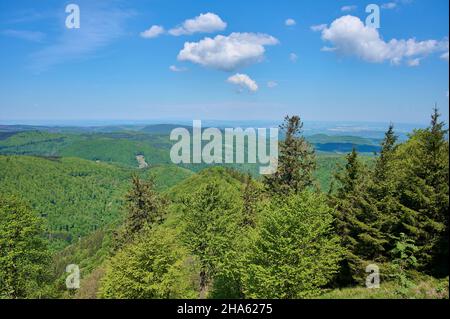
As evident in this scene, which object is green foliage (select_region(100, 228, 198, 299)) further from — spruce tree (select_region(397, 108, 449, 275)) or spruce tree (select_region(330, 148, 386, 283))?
spruce tree (select_region(397, 108, 449, 275))

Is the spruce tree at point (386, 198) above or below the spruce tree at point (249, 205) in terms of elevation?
above

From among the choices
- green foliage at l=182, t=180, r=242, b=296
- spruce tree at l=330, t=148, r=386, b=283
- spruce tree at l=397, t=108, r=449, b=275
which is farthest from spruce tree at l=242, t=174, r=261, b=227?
spruce tree at l=397, t=108, r=449, b=275

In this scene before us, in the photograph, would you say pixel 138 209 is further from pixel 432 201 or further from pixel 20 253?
pixel 432 201

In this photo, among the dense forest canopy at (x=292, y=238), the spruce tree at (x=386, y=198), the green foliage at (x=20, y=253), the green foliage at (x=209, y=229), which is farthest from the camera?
the green foliage at (x=209, y=229)

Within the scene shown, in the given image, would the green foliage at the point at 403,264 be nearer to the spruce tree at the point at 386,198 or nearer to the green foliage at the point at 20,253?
the spruce tree at the point at 386,198

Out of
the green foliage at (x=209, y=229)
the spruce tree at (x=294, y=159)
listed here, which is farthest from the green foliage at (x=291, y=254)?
the green foliage at (x=209, y=229)
